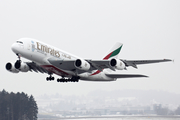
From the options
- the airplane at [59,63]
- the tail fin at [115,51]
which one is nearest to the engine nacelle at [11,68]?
the airplane at [59,63]

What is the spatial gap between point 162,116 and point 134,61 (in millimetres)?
41456

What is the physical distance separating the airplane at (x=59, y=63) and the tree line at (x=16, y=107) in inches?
1164

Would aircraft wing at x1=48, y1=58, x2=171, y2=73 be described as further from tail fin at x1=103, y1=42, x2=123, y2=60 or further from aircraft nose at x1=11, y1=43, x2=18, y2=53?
tail fin at x1=103, y1=42, x2=123, y2=60

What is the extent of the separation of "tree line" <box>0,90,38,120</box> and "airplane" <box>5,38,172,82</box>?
29.6m

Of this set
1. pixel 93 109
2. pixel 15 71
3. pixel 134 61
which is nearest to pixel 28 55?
pixel 15 71

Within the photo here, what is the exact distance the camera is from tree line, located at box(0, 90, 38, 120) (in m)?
70.9

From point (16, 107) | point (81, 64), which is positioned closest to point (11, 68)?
point (81, 64)

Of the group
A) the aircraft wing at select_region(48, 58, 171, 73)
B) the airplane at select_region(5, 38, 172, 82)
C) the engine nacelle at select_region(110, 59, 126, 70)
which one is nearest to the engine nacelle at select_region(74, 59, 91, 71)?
the airplane at select_region(5, 38, 172, 82)

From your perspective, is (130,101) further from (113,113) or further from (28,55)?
(28,55)

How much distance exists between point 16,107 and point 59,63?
37.3 metres

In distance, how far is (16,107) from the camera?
72.4m

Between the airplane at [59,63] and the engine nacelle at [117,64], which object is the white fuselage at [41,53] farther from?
the engine nacelle at [117,64]

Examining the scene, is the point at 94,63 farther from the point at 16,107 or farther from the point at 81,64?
the point at 16,107

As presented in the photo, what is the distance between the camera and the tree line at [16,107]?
233ft
